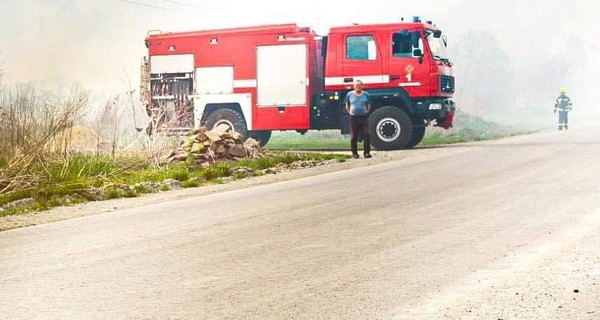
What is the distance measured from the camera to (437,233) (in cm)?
1005

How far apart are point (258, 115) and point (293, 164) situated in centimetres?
705

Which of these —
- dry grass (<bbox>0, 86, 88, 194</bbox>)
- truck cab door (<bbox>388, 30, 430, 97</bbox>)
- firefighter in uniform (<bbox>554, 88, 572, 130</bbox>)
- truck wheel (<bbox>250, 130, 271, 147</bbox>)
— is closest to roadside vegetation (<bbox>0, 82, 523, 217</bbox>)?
dry grass (<bbox>0, 86, 88, 194</bbox>)

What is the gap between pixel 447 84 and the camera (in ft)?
89.9

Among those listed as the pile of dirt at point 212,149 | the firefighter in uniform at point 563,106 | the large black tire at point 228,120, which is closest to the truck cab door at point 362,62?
the large black tire at point 228,120

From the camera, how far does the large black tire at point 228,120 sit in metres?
28.0

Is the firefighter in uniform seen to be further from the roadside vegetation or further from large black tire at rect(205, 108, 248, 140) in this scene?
the roadside vegetation

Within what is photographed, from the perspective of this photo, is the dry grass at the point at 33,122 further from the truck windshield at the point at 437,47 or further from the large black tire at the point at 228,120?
the truck windshield at the point at 437,47

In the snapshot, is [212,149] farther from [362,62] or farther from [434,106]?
[434,106]

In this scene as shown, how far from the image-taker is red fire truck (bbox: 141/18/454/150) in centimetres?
2648

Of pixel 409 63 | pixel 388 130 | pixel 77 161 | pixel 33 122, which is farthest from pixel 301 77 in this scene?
pixel 33 122

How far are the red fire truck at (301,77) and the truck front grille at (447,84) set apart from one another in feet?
0.09

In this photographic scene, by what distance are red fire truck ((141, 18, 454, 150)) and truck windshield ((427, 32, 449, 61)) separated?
0.04m

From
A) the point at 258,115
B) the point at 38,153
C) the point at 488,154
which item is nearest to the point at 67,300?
the point at 38,153

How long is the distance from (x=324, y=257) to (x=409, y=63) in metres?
18.2
